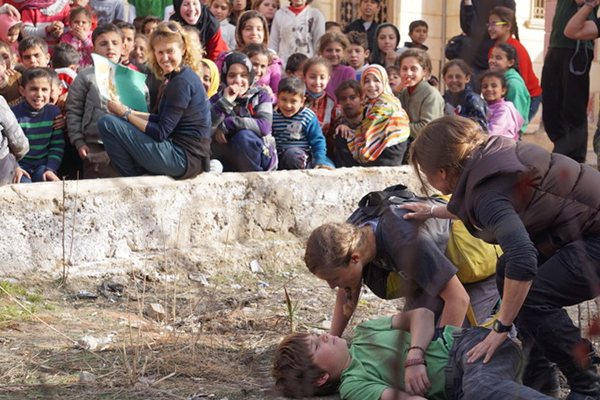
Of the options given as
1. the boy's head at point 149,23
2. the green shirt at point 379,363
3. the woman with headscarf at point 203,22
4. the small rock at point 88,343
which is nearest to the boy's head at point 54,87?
the woman with headscarf at point 203,22

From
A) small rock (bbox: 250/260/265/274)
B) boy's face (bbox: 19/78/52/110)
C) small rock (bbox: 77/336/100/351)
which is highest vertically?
boy's face (bbox: 19/78/52/110)

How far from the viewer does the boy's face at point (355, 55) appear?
7848 mm

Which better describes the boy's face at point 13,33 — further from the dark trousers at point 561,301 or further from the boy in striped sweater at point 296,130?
the dark trousers at point 561,301

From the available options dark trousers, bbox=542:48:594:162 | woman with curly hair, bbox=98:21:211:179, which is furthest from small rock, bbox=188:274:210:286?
dark trousers, bbox=542:48:594:162

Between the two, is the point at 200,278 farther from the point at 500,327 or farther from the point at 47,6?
the point at 47,6

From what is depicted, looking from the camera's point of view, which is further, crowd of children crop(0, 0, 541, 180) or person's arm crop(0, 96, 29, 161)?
crowd of children crop(0, 0, 541, 180)

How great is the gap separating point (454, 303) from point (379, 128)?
342cm

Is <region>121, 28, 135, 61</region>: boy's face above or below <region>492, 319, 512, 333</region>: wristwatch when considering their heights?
above

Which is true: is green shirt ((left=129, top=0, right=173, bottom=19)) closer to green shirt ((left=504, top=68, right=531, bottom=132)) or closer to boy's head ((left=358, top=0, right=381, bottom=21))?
boy's head ((left=358, top=0, right=381, bottom=21))

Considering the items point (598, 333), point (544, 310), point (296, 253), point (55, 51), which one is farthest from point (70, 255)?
point (598, 333)

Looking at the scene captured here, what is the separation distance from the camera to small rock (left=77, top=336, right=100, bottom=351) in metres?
3.97

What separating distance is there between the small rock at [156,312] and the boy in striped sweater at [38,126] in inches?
61.7

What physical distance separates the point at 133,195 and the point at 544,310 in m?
3.02

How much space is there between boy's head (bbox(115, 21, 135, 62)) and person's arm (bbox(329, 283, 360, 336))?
3.86 m
